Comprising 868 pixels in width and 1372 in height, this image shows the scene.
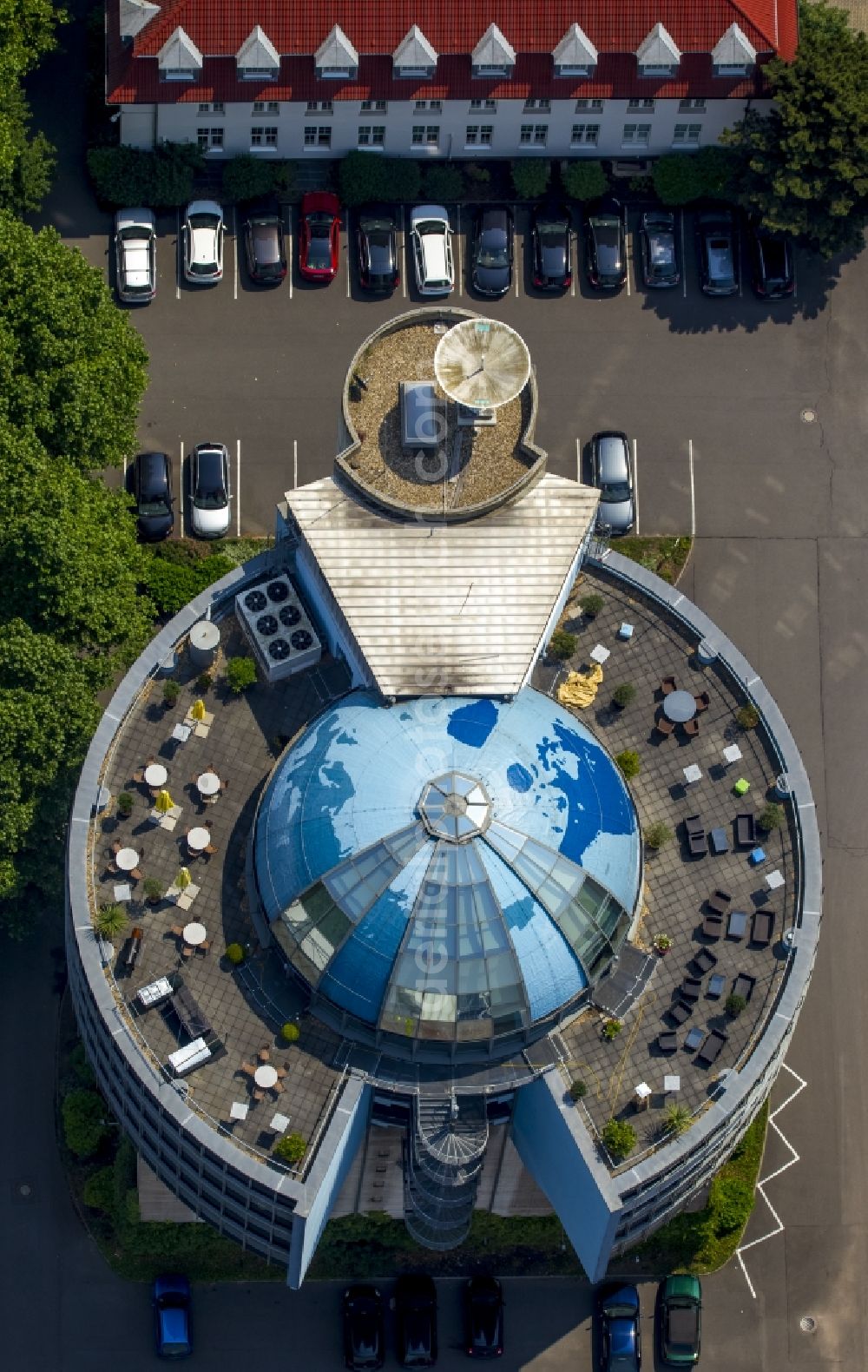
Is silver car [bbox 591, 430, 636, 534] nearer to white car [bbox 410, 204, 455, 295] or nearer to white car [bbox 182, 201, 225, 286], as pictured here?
white car [bbox 410, 204, 455, 295]

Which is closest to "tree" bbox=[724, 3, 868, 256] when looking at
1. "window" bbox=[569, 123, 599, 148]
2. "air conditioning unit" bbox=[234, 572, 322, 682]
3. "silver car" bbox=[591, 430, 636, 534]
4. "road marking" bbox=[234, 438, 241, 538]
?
"window" bbox=[569, 123, 599, 148]

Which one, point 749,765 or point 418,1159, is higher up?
point 749,765

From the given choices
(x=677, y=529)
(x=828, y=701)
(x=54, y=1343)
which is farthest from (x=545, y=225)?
(x=54, y=1343)

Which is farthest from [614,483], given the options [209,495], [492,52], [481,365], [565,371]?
[492,52]

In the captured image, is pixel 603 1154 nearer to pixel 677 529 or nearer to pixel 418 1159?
pixel 418 1159

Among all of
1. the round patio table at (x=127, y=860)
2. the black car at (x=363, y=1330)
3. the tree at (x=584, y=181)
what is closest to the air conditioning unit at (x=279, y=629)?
the round patio table at (x=127, y=860)
